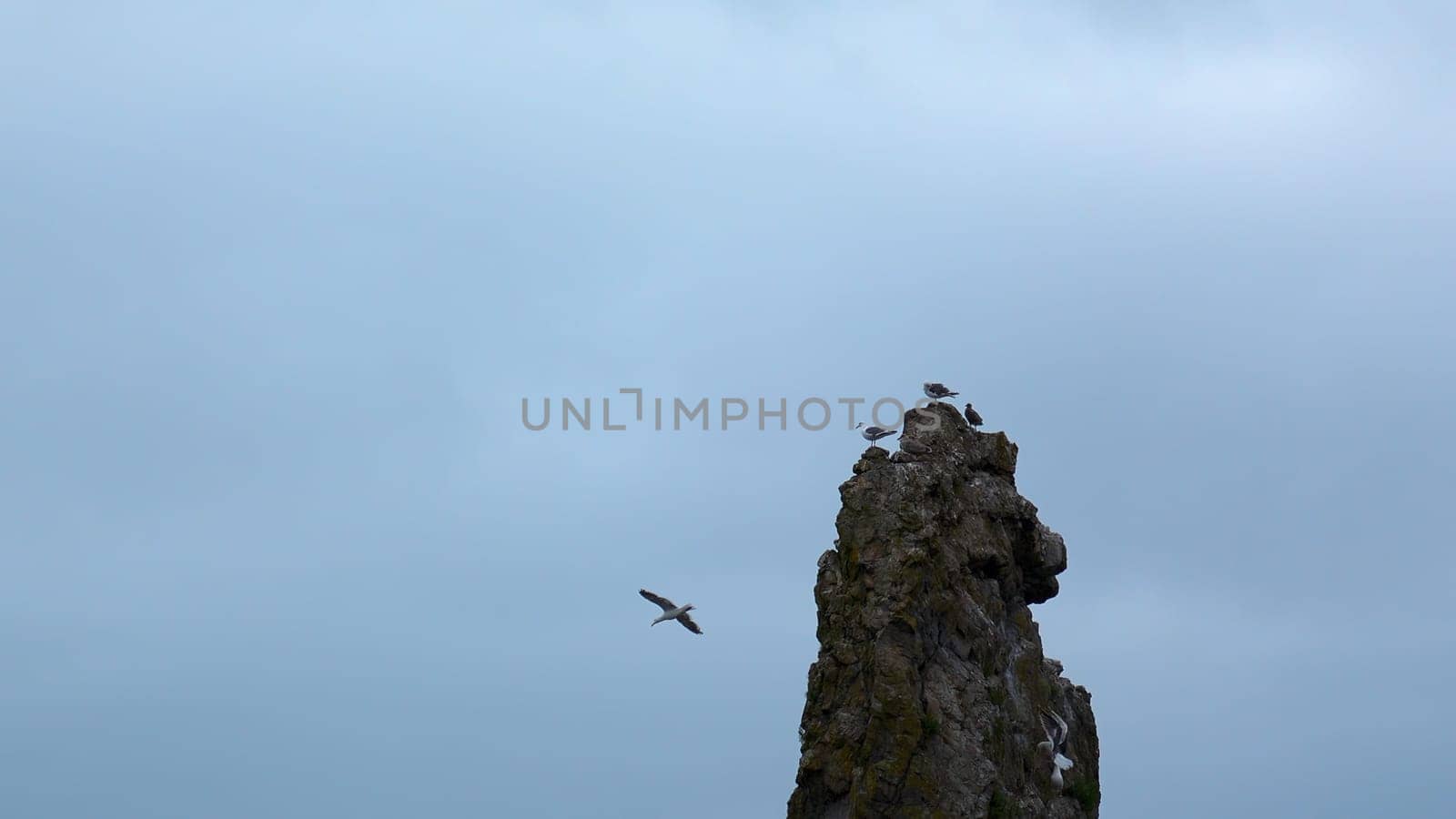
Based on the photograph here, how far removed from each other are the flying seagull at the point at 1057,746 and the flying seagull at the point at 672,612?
10181 mm

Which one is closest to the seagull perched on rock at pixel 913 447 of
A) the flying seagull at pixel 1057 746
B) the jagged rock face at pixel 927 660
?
the jagged rock face at pixel 927 660

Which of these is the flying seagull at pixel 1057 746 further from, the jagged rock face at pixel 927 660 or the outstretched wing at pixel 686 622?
the outstretched wing at pixel 686 622

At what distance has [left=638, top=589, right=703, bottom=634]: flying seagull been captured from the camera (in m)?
60.5

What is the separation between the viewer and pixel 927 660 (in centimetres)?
5494

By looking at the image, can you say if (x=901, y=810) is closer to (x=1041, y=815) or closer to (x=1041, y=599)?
(x=1041, y=815)

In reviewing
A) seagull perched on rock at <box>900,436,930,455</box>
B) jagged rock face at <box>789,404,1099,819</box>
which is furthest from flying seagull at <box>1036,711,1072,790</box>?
seagull perched on rock at <box>900,436,930,455</box>

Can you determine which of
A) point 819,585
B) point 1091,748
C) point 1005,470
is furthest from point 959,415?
point 1091,748

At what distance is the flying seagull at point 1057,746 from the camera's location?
57.4 m

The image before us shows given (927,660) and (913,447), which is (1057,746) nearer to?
(927,660)

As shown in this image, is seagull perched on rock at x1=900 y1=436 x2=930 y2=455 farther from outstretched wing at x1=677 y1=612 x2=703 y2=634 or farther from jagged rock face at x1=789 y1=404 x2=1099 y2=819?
outstretched wing at x1=677 y1=612 x2=703 y2=634

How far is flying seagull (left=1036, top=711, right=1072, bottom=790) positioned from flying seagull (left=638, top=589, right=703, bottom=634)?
10.2 m

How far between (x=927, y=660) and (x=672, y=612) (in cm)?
875

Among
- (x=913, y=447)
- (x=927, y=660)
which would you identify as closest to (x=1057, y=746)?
(x=927, y=660)

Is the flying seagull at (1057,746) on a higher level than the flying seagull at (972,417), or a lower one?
lower
